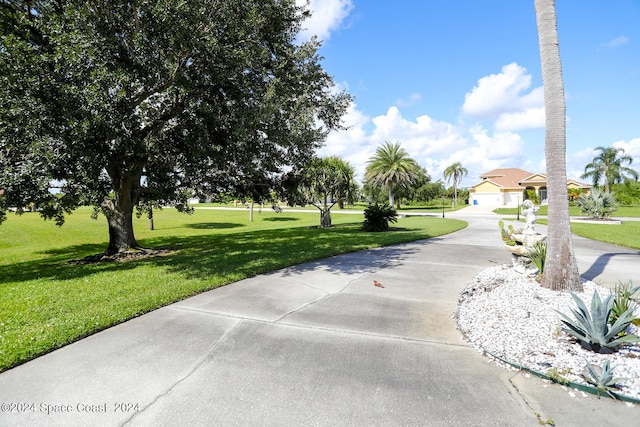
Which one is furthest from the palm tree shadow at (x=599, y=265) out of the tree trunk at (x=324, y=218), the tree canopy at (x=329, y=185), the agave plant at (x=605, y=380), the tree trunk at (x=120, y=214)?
the tree trunk at (x=324, y=218)

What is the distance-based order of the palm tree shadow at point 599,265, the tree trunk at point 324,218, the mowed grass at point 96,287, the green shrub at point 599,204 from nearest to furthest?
the mowed grass at point 96,287 → the palm tree shadow at point 599,265 → the green shrub at point 599,204 → the tree trunk at point 324,218

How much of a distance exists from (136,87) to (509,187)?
58.0 meters

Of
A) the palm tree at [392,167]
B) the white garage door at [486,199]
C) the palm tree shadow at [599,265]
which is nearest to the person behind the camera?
the palm tree shadow at [599,265]

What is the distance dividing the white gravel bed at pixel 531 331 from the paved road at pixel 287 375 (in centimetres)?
28

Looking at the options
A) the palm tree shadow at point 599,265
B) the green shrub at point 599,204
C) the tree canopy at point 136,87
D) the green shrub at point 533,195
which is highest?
the tree canopy at point 136,87

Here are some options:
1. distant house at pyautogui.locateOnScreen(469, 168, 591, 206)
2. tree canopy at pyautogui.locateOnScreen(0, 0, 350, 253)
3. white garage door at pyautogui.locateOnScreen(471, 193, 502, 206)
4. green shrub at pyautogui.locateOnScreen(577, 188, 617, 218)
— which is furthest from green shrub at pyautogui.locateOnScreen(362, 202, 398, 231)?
white garage door at pyautogui.locateOnScreen(471, 193, 502, 206)

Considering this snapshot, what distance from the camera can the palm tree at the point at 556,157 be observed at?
539 cm

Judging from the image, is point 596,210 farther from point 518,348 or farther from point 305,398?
point 305,398

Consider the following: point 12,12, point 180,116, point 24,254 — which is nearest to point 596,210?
point 180,116

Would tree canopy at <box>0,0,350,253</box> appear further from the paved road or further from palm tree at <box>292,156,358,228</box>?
palm tree at <box>292,156,358,228</box>

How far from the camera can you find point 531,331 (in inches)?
164

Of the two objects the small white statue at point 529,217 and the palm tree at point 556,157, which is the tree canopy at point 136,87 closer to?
the palm tree at point 556,157

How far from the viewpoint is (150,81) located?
719 cm

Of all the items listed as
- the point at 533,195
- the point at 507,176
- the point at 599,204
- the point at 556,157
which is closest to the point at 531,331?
the point at 556,157
